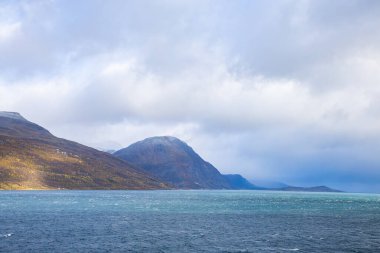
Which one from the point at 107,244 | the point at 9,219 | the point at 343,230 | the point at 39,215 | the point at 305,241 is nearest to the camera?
the point at 107,244

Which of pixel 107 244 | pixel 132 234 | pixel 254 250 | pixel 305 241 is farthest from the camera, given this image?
pixel 132 234

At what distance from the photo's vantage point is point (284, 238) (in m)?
98.8

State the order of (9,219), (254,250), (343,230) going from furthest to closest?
(9,219)
(343,230)
(254,250)

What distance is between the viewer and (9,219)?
130 meters

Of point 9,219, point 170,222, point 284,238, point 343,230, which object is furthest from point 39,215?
point 343,230

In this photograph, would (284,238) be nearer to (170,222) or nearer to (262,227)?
(262,227)

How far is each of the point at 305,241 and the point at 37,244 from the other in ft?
198

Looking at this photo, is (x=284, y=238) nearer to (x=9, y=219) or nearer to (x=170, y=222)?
(x=170, y=222)

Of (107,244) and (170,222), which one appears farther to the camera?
(170,222)

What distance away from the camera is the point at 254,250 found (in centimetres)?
8294

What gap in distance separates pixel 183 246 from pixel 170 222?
4472cm

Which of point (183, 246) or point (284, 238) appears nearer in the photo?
point (183, 246)

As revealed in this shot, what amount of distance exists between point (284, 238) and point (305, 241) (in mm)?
5536

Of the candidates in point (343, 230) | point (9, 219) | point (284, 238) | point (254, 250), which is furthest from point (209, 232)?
point (9, 219)
